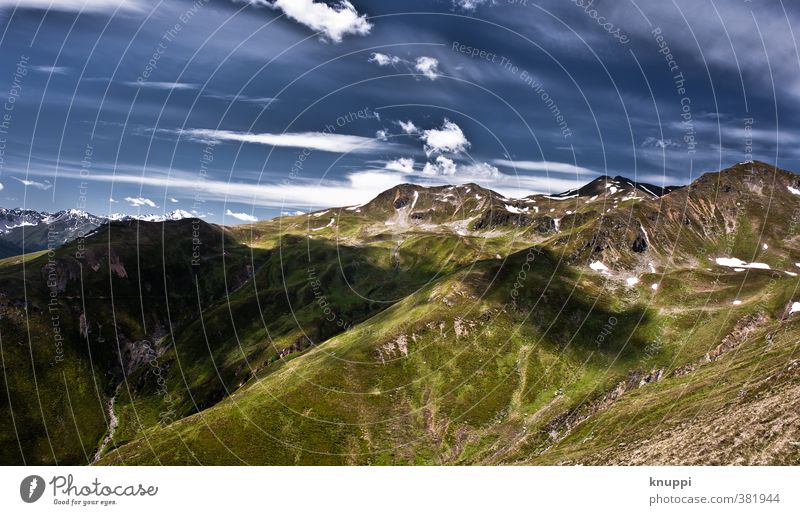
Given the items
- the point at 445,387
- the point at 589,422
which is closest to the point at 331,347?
the point at 445,387

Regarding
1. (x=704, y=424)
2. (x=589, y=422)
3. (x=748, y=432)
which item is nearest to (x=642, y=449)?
(x=704, y=424)

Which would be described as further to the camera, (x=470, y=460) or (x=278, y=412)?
(x=278, y=412)

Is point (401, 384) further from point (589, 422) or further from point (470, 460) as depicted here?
point (589, 422)

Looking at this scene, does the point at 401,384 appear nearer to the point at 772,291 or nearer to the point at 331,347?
the point at 331,347

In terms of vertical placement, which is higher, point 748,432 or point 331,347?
point 748,432
